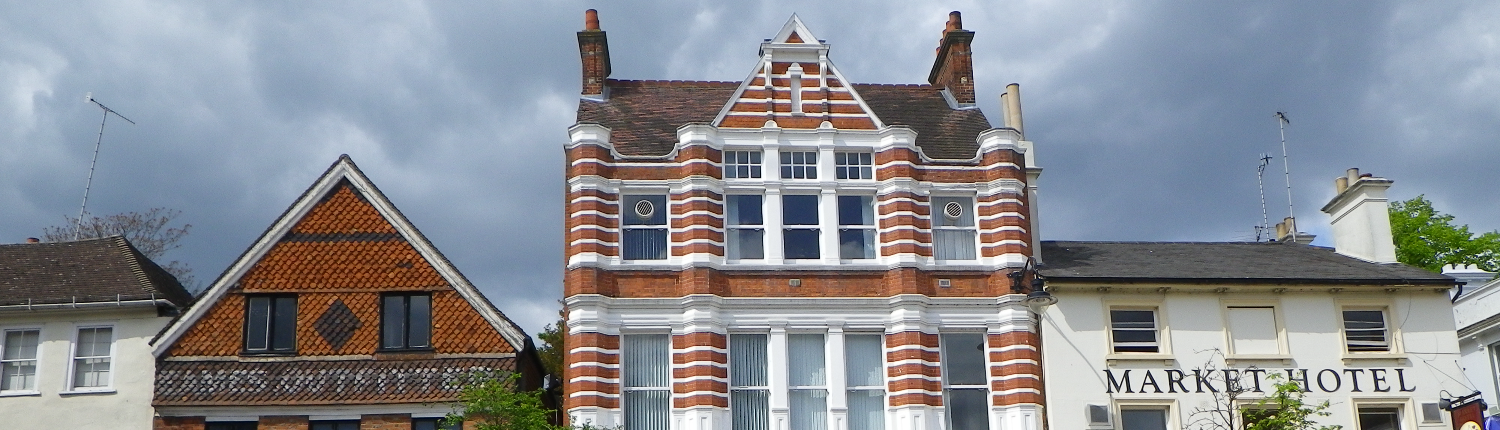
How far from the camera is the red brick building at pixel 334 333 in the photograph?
2839 cm

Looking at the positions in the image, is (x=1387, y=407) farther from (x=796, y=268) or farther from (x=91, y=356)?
(x=91, y=356)

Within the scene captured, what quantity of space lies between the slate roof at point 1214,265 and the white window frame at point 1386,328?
502mm

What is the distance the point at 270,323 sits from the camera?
29062 millimetres

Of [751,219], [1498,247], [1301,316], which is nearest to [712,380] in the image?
[751,219]

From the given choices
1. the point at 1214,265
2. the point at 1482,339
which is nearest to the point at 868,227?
the point at 1214,265

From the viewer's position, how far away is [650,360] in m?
28.4

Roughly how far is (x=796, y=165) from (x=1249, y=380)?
9.27m

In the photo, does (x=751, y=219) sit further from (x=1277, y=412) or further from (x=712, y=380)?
(x=1277, y=412)

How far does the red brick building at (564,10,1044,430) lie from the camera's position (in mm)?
28172

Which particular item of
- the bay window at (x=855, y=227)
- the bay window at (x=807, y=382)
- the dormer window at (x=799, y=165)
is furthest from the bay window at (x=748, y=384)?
the dormer window at (x=799, y=165)

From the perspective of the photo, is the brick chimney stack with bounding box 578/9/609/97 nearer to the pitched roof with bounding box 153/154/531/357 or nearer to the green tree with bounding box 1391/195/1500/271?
the pitched roof with bounding box 153/154/531/357

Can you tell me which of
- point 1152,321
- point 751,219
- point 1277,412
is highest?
point 751,219

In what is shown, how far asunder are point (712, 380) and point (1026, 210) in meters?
7.16

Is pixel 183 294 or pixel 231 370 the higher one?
pixel 183 294
